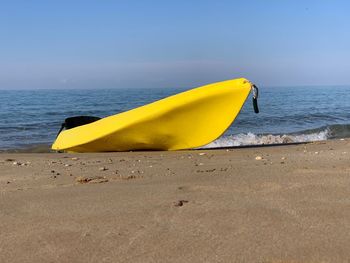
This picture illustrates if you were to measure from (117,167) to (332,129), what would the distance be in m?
7.75

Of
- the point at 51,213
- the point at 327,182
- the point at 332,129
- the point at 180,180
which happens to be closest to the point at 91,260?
the point at 51,213

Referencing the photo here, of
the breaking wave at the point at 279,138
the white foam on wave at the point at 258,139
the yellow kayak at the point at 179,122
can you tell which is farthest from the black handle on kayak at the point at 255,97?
the white foam on wave at the point at 258,139

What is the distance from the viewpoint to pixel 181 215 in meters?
2.57

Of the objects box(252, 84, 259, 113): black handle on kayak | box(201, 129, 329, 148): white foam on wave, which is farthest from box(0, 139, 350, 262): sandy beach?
box(201, 129, 329, 148): white foam on wave

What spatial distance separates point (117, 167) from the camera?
4.69m

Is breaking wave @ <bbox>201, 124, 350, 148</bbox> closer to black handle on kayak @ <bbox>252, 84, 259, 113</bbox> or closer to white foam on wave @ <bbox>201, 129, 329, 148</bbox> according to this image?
white foam on wave @ <bbox>201, 129, 329, 148</bbox>

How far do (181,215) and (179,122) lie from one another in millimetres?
3725

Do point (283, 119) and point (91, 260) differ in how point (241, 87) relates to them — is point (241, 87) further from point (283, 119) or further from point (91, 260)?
point (283, 119)

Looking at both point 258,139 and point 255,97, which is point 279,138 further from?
point 255,97

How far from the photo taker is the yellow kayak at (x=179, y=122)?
6211 millimetres

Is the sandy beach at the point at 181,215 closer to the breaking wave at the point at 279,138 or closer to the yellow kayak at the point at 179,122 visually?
the yellow kayak at the point at 179,122

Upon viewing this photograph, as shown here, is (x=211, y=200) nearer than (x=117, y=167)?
Yes

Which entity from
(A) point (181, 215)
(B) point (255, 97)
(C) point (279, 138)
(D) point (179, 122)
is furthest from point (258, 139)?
(A) point (181, 215)

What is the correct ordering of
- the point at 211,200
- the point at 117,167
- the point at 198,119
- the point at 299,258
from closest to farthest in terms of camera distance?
the point at 299,258
the point at 211,200
the point at 117,167
the point at 198,119
